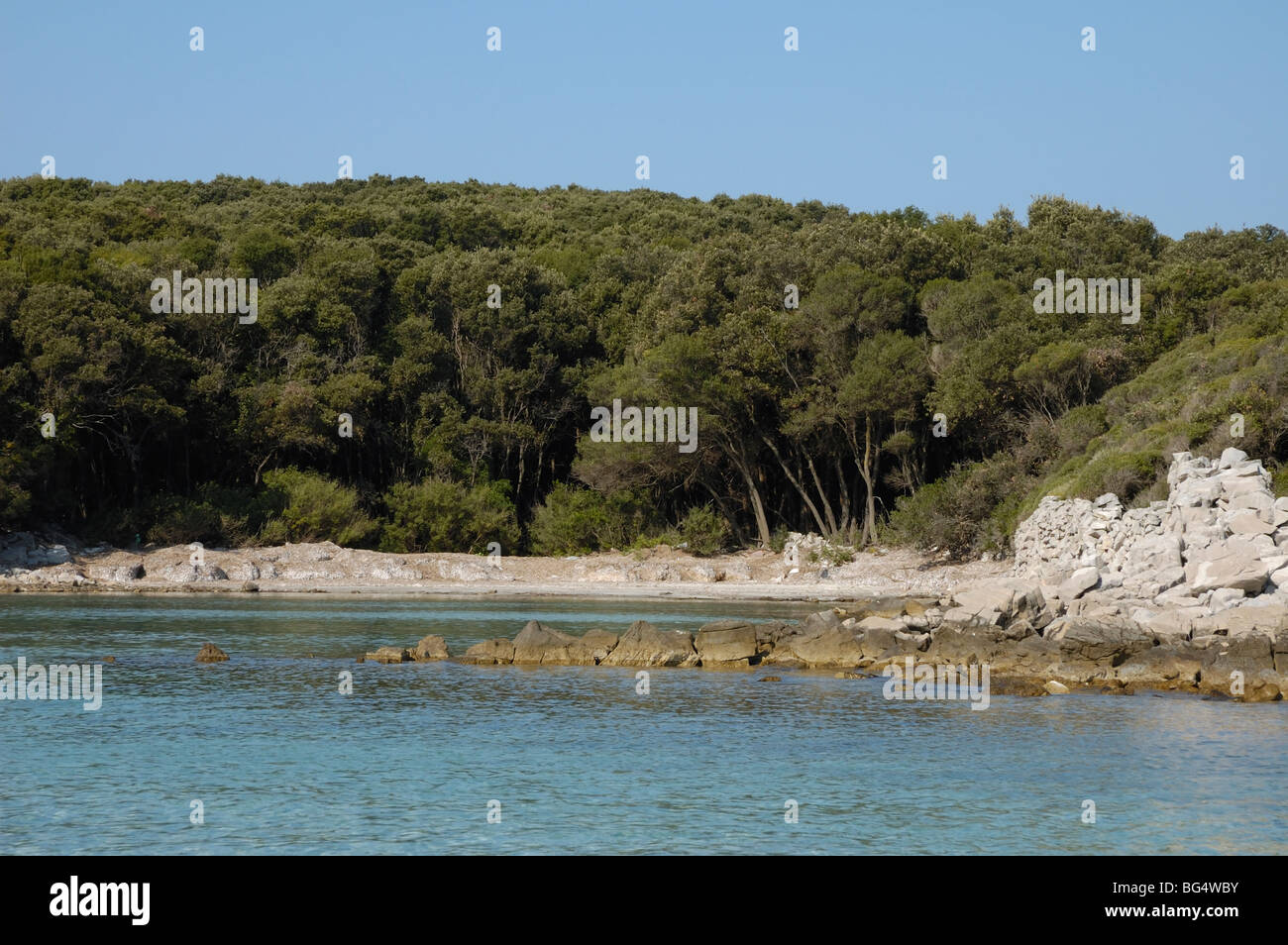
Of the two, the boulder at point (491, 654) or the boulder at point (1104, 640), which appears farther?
the boulder at point (491, 654)

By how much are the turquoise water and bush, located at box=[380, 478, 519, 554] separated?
19.3m

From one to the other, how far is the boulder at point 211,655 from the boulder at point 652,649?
743cm

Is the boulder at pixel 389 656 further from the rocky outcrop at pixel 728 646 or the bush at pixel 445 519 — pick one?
the bush at pixel 445 519

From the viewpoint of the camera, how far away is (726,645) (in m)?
24.1

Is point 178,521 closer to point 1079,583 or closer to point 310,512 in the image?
point 310,512

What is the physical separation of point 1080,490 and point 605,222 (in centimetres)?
4323

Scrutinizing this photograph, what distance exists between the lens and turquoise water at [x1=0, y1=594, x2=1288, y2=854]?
469 inches

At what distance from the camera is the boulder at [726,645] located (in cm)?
2394

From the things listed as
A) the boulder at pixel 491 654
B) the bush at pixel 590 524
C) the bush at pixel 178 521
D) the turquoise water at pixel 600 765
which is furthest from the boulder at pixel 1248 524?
the bush at pixel 178 521

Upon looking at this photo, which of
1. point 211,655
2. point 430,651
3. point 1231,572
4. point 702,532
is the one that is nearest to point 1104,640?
point 1231,572

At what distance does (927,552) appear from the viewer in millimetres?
38188

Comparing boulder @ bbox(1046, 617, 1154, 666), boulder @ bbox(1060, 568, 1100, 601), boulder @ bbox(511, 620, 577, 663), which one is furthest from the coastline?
boulder @ bbox(511, 620, 577, 663)

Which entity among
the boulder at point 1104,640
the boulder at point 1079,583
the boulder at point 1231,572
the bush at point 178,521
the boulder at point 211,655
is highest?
the bush at point 178,521
